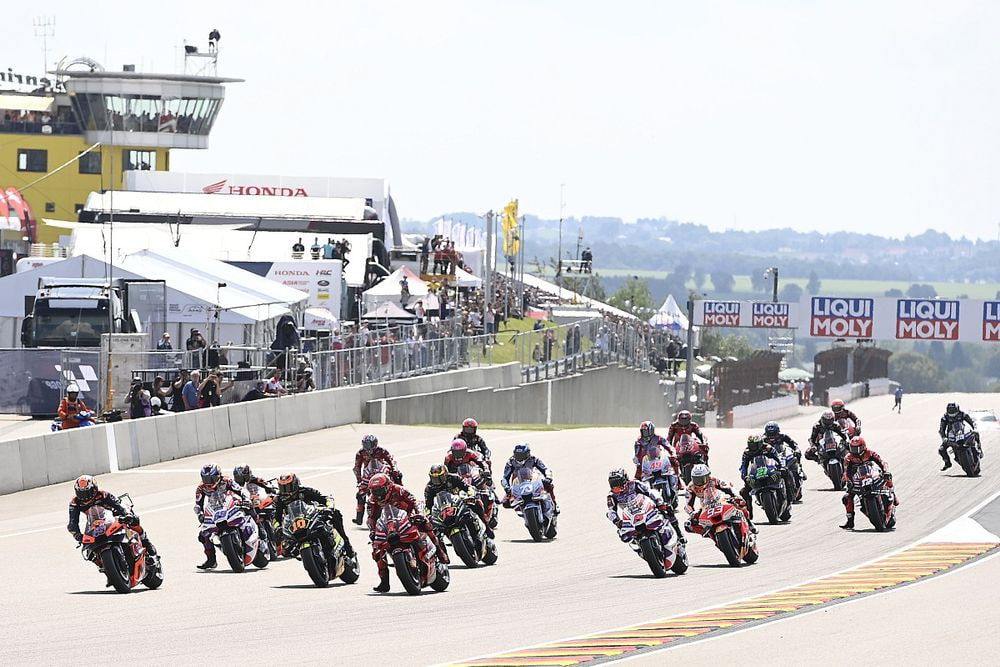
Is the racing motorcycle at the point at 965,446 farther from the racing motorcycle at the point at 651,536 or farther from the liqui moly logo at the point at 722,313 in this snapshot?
the liqui moly logo at the point at 722,313

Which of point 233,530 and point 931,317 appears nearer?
point 233,530

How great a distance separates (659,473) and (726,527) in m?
4.23

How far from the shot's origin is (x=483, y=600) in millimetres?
17031

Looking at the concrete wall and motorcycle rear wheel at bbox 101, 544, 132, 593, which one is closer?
motorcycle rear wheel at bbox 101, 544, 132, 593

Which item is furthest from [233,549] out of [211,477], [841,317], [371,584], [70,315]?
[841,317]

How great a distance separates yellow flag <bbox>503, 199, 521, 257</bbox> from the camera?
85.7m

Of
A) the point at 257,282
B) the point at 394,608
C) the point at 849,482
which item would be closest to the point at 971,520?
the point at 849,482

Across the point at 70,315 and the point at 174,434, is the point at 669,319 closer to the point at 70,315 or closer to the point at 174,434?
the point at 70,315

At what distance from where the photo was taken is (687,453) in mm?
26156

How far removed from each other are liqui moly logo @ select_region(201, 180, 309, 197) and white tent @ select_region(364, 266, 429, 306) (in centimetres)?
4903

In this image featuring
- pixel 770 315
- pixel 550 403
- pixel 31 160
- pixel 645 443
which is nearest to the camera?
pixel 645 443

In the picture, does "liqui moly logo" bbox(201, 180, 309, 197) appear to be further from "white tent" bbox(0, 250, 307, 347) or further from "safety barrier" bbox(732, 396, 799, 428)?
"white tent" bbox(0, 250, 307, 347)

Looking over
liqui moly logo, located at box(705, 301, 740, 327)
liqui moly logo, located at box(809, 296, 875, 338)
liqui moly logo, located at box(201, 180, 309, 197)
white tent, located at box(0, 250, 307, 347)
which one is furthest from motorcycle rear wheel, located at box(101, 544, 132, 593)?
liqui moly logo, located at box(201, 180, 309, 197)

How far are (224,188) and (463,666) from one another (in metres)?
97.9
